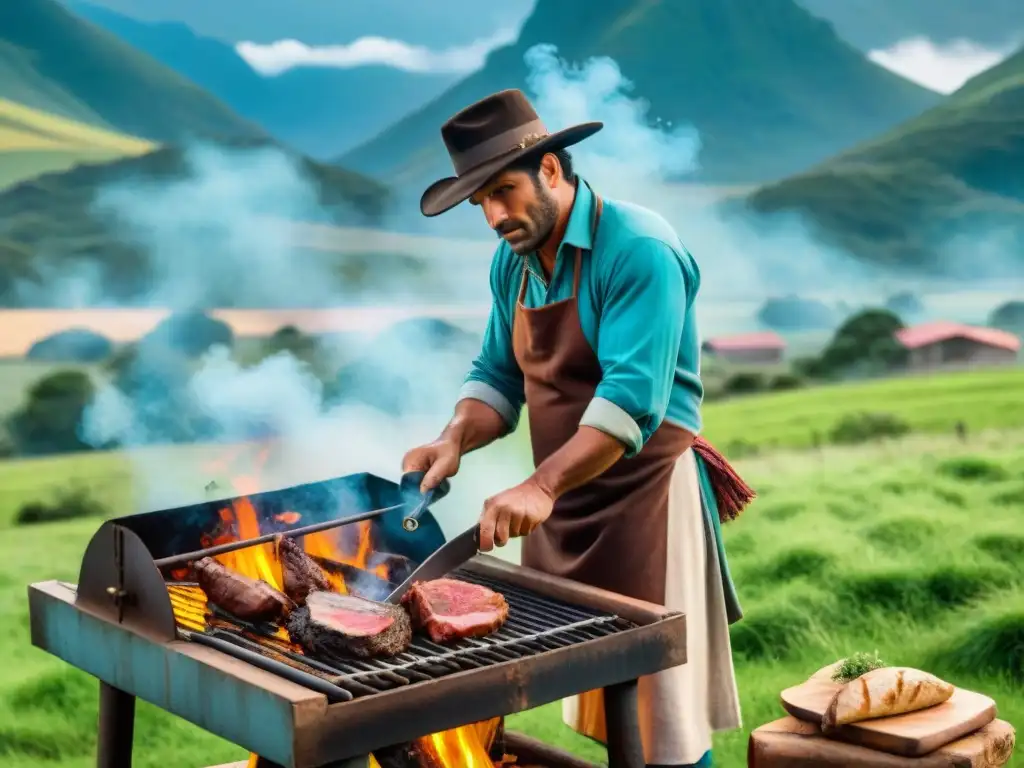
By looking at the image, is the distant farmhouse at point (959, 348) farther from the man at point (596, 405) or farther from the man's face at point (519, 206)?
the man's face at point (519, 206)

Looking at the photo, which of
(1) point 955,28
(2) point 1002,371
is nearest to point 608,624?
(2) point 1002,371

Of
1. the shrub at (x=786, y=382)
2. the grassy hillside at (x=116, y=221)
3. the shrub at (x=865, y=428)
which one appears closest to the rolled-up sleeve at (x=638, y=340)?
the grassy hillside at (x=116, y=221)

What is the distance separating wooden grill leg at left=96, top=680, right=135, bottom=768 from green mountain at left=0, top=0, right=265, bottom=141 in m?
6.43

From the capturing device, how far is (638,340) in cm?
357

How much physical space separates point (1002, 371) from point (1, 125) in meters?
7.36

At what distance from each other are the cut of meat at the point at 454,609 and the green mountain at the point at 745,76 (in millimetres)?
7588

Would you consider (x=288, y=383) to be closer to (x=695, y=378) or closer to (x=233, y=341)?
(x=233, y=341)

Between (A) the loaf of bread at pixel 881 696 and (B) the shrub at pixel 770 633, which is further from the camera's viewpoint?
(B) the shrub at pixel 770 633

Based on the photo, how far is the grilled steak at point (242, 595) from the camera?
348cm

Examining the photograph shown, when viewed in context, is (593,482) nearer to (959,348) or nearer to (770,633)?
(770,633)

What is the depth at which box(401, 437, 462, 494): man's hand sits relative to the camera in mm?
3951

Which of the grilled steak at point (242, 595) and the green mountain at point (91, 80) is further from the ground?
the green mountain at point (91, 80)

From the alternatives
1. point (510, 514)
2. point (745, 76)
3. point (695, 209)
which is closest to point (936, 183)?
point (745, 76)

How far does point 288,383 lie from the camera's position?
8.93 metres
